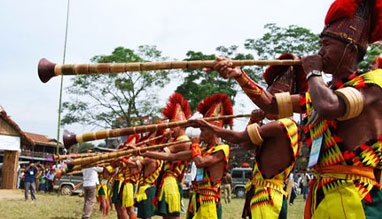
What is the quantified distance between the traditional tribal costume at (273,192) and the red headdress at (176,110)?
427cm

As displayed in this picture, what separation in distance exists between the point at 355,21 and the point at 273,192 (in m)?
2.22

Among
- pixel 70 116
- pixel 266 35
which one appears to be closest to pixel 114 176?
pixel 266 35

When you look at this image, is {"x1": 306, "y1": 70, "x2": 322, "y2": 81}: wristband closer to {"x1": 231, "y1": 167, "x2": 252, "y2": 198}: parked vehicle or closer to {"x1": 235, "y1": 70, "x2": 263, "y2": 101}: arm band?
{"x1": 235, "y1": 70, "x2": 263, "y2": 101}: arm band

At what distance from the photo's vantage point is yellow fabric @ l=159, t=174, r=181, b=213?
26.9ft

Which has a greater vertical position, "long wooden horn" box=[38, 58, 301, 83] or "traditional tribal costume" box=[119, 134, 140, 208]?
"long wooden horn" box=[38, 58, 301, 83]

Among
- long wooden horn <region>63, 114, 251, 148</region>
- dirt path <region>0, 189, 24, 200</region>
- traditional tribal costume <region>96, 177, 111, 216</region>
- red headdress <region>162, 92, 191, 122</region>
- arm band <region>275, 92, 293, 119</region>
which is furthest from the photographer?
dirt path <region>0, 189, 24, 200</region>

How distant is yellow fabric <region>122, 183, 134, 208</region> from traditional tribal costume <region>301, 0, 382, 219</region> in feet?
26.1

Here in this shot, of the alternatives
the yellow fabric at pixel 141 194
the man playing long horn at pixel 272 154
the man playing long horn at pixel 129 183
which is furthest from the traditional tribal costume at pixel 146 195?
the man playing long horn at pixel 272 154

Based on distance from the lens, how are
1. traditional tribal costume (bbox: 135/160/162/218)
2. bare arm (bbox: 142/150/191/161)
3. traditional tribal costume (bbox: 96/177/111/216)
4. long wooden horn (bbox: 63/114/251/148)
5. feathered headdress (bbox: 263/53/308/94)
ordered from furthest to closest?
traditional tribal costume (bbox: 96/177/111/216) → traditional tribal costume (bbox: 135/160/162/218) → bare arm (bbox: 142/150/191/161) → long wooden horn (bbox: 63/114/251/148) → feathered headdress (bbox: 263/53/308/94)

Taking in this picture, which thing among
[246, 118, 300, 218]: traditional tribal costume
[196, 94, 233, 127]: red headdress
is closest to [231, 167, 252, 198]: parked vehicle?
[196, 94, 233, 127]: red headdress

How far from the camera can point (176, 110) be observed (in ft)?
30.7

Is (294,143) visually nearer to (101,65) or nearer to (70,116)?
(101,65)

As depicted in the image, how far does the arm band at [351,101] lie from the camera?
2887 millimetres

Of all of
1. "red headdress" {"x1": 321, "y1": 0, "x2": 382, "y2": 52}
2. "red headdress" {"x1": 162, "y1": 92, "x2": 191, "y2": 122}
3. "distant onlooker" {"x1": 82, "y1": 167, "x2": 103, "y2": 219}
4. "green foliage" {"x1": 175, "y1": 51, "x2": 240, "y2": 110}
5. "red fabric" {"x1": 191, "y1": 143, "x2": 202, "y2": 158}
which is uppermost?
"green foliage" {"x1": 175, "y1": 51, "x2": 240, "y2": 110}
